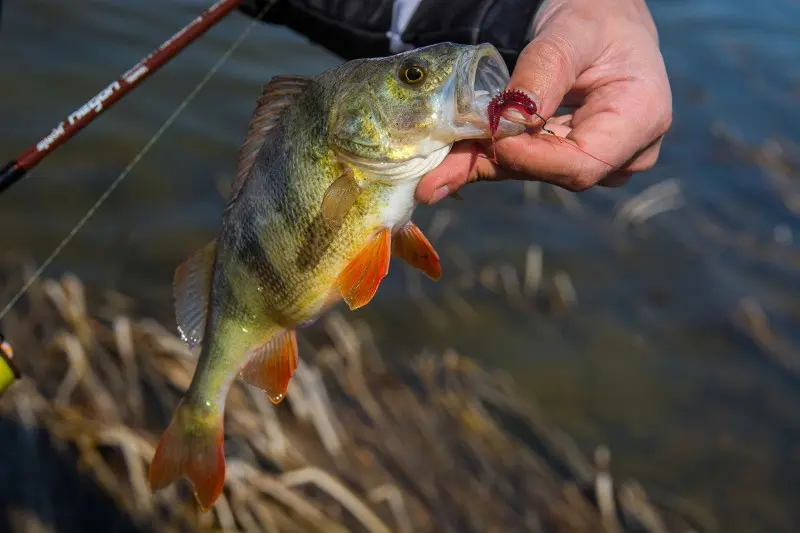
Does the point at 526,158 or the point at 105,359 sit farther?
the point at 105,359

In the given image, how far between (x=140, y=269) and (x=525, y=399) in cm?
309

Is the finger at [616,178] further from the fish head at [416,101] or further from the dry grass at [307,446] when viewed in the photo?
the dry grass at [307,446]

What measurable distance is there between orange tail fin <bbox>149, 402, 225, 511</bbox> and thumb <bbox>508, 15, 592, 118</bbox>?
143 centimetres

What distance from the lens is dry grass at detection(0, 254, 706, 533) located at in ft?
11.7

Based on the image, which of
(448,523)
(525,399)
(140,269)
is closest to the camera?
(448,523)

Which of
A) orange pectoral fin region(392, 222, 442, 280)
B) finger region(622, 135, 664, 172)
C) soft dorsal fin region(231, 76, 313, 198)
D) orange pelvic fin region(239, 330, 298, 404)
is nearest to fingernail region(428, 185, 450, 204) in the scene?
orange pectoral fin region(392, 222, 442, 280)

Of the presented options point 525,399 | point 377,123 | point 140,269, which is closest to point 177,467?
point 377,123

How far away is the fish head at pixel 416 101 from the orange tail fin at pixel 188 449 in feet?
3.36

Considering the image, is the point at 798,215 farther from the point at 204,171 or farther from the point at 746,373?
the point at 204,171

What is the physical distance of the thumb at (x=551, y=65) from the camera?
78.7 inches

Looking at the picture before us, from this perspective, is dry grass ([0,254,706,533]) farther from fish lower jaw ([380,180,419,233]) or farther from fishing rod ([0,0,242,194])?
fish lower jaw ([380,180,419,233])

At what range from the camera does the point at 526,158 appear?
210cm

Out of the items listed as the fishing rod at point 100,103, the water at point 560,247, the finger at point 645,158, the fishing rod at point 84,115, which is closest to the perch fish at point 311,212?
the fishing rod at point 84,115

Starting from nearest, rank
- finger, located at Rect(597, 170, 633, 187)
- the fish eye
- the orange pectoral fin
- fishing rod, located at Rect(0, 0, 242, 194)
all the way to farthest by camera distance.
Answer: the fish eye < the orange pectoral fin < fishing rod, located at Rect(0, 0, 242, 194) < finger, located at Rect(597, 170, 633, 187)
